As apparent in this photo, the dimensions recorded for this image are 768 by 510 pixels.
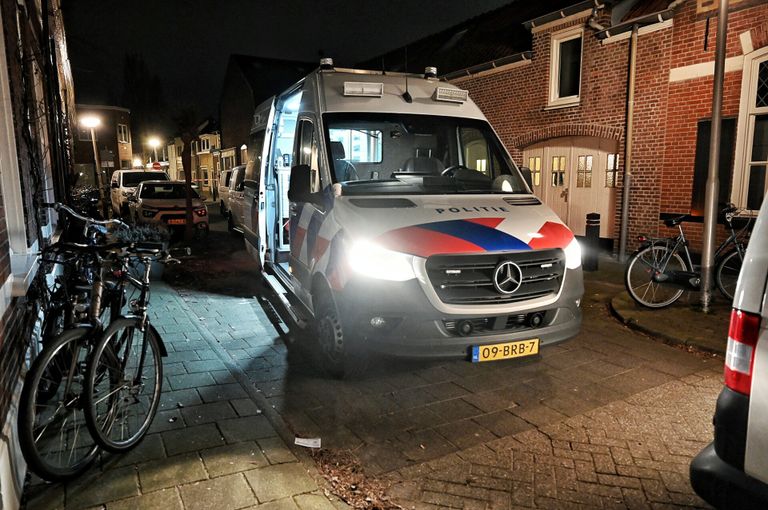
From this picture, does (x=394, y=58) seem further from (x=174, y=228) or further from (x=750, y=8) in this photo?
(x=750, y=8)

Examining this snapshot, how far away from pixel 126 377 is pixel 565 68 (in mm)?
11788

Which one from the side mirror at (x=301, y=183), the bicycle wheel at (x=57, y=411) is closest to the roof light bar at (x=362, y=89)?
the side mirror at (x=301, y=183)

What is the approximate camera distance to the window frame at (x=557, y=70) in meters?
11.8

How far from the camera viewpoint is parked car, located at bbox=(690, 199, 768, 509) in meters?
2.02

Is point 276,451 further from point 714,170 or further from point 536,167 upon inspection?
point 536,167

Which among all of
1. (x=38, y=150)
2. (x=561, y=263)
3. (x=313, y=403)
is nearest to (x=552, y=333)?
(x=561, y=263)

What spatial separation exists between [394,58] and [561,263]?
20992mm

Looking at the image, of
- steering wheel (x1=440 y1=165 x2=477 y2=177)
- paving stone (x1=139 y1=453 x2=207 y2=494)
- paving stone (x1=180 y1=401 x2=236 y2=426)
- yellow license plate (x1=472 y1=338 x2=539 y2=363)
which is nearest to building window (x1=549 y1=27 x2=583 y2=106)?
steering wheel (x1=440 y1=165 x2=477 y2=177)

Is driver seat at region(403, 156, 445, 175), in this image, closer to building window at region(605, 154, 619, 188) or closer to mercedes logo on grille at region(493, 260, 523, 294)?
mercedes logo on grille at region(493, 260, 523, 294)

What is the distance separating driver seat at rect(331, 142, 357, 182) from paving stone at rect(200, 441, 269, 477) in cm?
246

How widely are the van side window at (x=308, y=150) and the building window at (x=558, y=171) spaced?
825 cm

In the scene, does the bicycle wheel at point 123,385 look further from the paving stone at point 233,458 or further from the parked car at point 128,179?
the parked car at point 128,179

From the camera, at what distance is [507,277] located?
402 centimetres

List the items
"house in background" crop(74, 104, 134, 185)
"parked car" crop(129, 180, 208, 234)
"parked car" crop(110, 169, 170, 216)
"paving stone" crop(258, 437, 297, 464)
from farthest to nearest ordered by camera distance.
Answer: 1. "house in background" crop(74, 104, 134, 185)
2. "parked car" crop(110, 169, 170, 216)
3. "parked car" crop(129, 180, 208, 234)
4. "paving stone" crop(258, 437, 297, 464)
